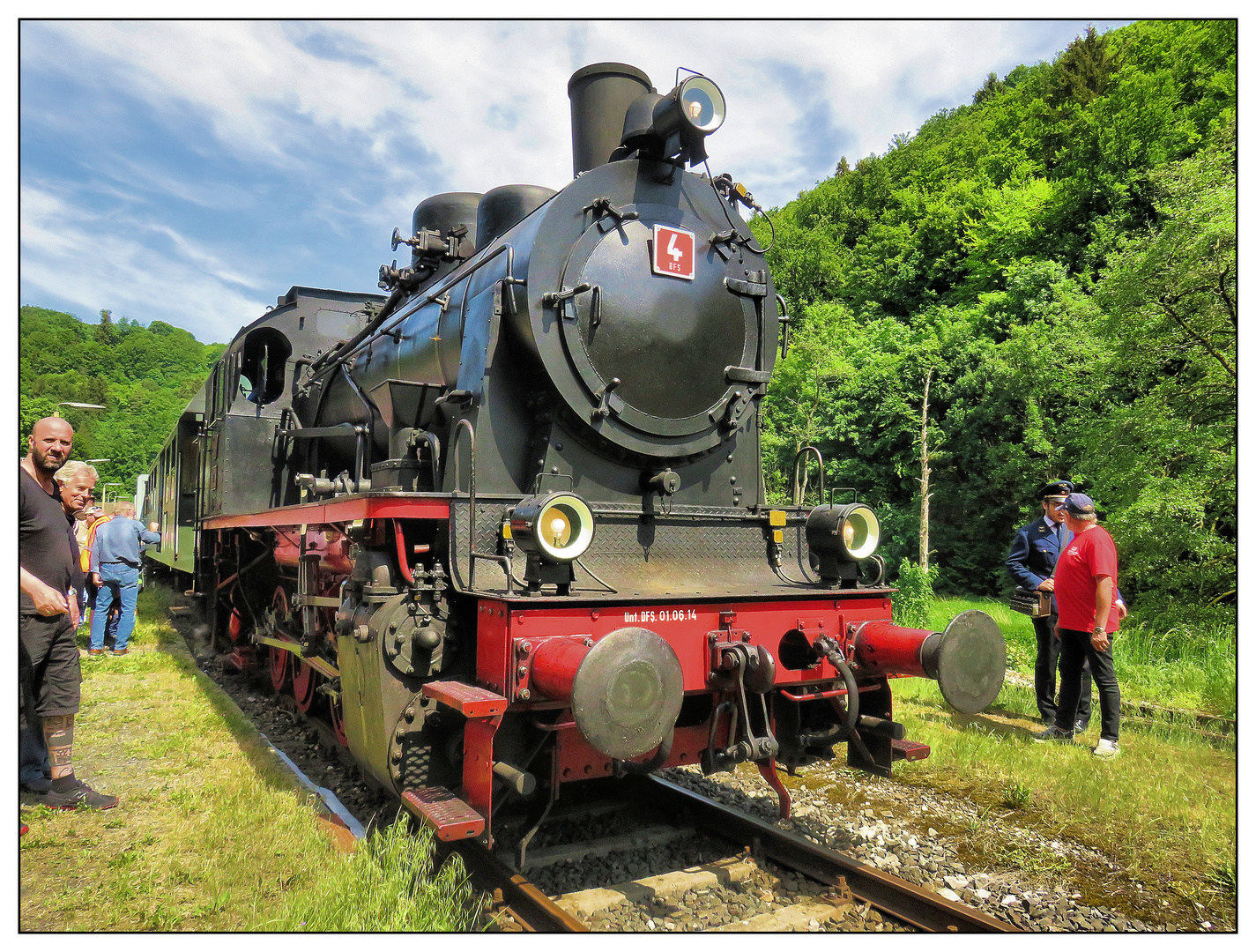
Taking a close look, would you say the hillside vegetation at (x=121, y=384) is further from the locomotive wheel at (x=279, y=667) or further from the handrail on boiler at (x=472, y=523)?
the handrail on boiler at (x=472, y=523)

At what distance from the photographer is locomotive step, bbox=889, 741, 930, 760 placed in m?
3.78

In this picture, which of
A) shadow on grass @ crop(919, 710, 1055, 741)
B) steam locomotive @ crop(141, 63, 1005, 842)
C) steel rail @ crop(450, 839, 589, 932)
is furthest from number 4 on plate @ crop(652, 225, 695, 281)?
shadow on grass @ crop(919, 710, 1055, 741)

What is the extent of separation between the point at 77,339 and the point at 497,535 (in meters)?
19.5

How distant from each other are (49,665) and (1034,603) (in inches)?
249

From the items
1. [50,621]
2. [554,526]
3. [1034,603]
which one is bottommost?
[1034,603]

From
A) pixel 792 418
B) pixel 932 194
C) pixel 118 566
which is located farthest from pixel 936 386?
pixel 118 566

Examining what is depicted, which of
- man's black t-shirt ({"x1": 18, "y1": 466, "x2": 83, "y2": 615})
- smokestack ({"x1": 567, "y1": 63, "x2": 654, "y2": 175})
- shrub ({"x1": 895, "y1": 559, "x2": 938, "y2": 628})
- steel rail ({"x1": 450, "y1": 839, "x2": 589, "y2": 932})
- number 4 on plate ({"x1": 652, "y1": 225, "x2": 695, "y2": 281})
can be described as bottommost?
shrub ({"x1": 895, "y1": 559, "x2": 938, "y2": 628})

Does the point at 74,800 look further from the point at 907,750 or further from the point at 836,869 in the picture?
the point at 907,750

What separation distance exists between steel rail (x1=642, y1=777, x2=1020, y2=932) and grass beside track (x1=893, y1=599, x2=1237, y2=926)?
2.60ft

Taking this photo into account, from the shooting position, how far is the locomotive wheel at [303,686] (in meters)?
5.39

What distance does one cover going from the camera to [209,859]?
330 cm

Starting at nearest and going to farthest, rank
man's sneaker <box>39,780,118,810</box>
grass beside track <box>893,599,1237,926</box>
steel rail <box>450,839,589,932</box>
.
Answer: steel rail <box>450,839,589,932</box> < grass beside track <box>893,599,1237,926</box> < man's sneaker <box>39,780,118,810</box>

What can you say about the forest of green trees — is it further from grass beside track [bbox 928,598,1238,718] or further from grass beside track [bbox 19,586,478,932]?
grass beside track [bbox 19,586,478,932]

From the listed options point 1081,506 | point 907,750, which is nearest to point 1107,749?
point 1081,506
